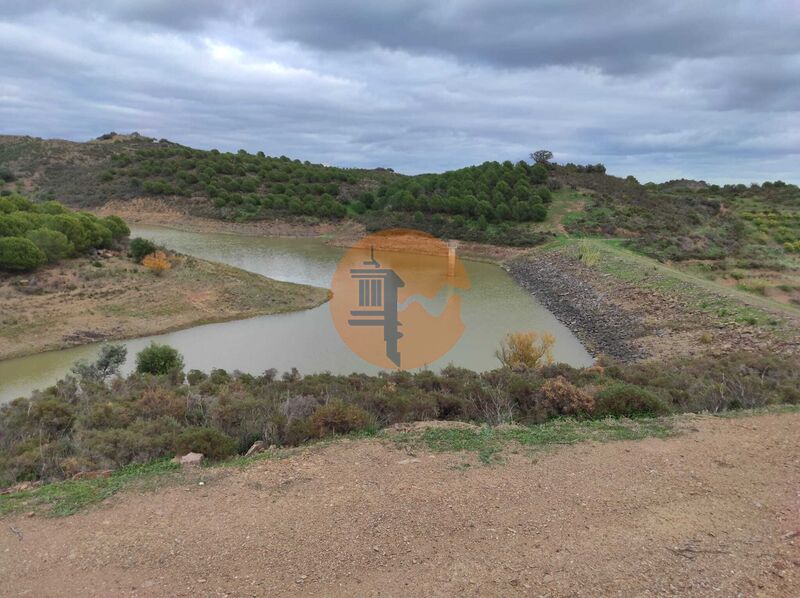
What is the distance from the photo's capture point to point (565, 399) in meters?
8.50

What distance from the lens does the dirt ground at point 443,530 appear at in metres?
4.20

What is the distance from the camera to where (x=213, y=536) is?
189 inches

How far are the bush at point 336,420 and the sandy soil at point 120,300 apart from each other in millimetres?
13150

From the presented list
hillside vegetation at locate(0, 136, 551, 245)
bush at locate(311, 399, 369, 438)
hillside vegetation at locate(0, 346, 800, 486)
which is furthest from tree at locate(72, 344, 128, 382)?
hillside vegetation at locate(0, 136, 551, 245)

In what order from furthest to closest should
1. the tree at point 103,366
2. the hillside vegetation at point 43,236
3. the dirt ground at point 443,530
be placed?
the hillside vegetation at point 43,236 → the tree at point 103,366 → the dirt ground at point 443,530

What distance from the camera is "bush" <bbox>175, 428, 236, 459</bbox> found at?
670 cm

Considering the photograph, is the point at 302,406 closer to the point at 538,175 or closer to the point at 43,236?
the point at 43,236

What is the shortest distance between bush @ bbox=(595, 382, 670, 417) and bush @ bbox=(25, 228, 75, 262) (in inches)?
914

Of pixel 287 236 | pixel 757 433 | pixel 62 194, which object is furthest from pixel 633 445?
pixel 62 194

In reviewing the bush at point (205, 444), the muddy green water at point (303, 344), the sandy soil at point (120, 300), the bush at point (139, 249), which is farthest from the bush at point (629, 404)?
the bush at point (139, 249)

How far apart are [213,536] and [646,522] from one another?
4049mm

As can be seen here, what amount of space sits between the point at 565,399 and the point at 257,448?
15.9 ft

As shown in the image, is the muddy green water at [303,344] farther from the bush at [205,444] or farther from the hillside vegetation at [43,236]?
the bush at [205,444]

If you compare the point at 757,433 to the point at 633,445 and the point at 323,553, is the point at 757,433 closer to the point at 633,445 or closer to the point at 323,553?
the point at 633,445
